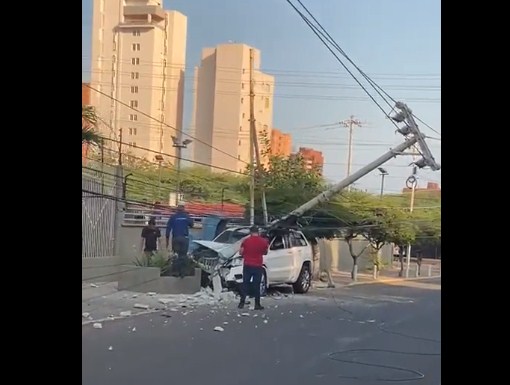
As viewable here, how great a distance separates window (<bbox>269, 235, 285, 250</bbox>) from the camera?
2.70 m

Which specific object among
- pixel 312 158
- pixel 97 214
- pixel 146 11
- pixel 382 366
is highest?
pixel 146 11

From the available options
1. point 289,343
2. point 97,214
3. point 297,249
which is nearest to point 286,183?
point 297,249

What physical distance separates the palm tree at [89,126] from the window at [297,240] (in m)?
0.83

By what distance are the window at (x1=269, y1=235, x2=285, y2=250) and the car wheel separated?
0.12 m

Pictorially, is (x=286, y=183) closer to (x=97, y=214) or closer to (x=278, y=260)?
(x=278, y=260)

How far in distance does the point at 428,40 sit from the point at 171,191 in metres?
1.13

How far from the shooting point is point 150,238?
2.64 meters

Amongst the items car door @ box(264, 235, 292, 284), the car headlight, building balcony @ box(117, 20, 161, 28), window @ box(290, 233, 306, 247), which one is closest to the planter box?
the car headlight

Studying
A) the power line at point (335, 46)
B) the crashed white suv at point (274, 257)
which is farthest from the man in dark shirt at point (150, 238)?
the power line at point (335, 46)

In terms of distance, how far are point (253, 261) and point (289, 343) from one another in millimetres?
344

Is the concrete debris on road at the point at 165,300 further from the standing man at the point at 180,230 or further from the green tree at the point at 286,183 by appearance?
the green tree at the point at 286,183

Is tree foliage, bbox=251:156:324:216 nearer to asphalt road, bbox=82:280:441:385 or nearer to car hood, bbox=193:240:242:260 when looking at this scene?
car hood, bbox=193:240:242:260

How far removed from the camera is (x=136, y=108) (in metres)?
2.67
